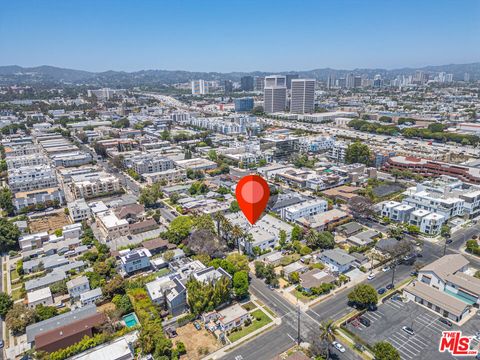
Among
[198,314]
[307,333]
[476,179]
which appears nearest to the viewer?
[307,333]

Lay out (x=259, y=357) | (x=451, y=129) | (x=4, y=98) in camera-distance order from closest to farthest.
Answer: (x=259, y=357) → (x=451, y=129) → (x=4, y=98)

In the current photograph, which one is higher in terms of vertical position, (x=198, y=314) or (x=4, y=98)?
(x=4, y=98)

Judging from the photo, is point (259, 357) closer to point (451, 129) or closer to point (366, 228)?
point (366, 228)

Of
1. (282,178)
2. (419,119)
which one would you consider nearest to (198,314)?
(282,178)

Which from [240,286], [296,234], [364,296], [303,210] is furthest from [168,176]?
[364,296]

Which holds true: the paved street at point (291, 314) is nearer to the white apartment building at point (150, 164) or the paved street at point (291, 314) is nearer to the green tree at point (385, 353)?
the green tree at point (385, 353)
